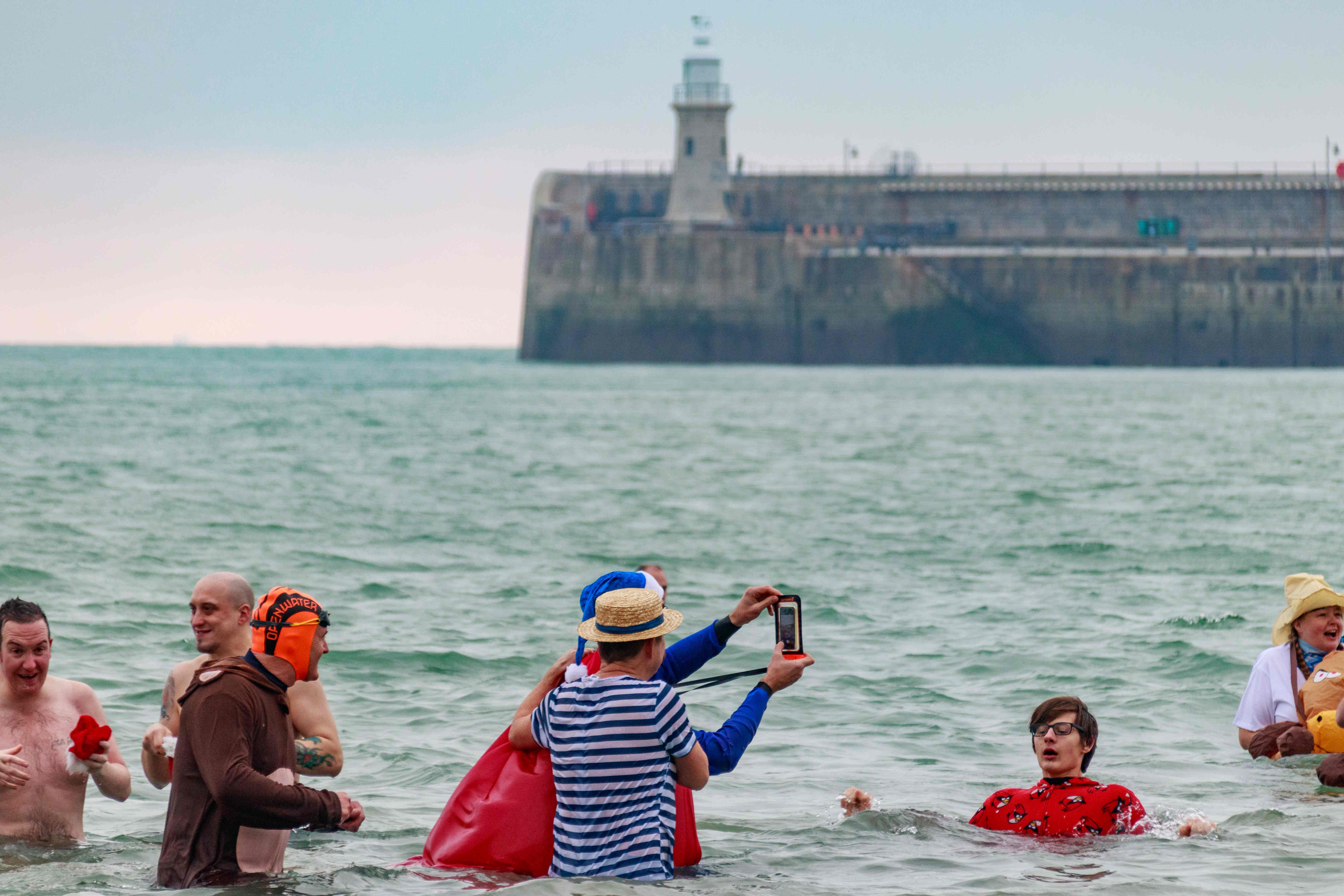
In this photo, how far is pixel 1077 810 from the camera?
6.74 meters

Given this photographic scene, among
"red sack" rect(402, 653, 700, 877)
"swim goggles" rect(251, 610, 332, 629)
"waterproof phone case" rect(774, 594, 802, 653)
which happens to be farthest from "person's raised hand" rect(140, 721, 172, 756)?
"waterproof phone case" rect(774, 594, 802, 653)

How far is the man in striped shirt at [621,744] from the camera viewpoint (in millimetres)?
5270

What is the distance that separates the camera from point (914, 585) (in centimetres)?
1681

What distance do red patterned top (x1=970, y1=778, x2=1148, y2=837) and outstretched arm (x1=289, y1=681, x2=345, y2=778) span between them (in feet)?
8.76

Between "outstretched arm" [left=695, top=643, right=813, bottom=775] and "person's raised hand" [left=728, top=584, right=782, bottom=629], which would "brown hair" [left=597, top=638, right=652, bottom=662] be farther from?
"person's raised hand" [left=728, top=584, right=782, bottom=629]

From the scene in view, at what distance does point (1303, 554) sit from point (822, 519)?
6.95 metres

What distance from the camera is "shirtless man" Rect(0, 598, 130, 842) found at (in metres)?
6.12

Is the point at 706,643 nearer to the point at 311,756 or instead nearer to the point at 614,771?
the point at 614,771

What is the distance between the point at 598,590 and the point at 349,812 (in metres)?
1.04

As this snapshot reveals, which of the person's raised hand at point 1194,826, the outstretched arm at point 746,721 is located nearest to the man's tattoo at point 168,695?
the outstretched arm at point 746,721

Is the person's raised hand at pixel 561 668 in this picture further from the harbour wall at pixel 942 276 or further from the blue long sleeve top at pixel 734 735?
the harbour wall at pixel 942 276

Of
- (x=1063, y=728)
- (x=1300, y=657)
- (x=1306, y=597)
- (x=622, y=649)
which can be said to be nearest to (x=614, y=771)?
(x=622, y=649)

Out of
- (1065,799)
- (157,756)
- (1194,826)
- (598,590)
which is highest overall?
(598,590)

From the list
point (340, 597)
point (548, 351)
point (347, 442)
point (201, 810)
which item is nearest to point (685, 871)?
point (201, 810)
